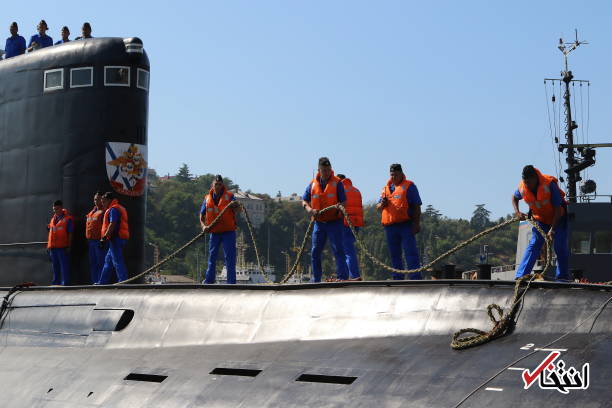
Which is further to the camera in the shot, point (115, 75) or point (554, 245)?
point (115, 75)

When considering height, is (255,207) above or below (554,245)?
above

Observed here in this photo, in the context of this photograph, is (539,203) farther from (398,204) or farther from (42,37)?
(42,37)

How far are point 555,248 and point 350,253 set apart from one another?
8.70 feet

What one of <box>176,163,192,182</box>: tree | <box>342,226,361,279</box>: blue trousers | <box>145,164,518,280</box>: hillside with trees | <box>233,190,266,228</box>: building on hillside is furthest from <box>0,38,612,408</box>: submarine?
<box>176,163,192,182</box>: tree

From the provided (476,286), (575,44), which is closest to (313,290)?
(476,286)

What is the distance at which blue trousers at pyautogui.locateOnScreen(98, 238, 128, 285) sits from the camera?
13031 millimetres

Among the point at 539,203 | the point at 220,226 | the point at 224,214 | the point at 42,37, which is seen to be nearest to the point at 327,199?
the point at 224,214

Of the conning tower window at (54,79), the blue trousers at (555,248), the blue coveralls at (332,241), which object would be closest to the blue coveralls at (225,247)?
the blue coveralls at (332,241)

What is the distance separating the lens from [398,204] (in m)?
11.5

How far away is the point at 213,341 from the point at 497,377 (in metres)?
3.77

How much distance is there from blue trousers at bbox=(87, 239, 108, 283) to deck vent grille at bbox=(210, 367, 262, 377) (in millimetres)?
5450

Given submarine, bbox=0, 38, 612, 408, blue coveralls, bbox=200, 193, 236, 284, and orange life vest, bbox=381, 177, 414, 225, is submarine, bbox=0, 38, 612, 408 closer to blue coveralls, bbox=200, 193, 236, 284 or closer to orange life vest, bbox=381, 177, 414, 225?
blue coveralls, bbox=200, 193, 236, 284

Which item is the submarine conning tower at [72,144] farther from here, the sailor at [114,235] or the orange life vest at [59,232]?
the sailor at [114,235]

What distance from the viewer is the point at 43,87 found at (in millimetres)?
13695
